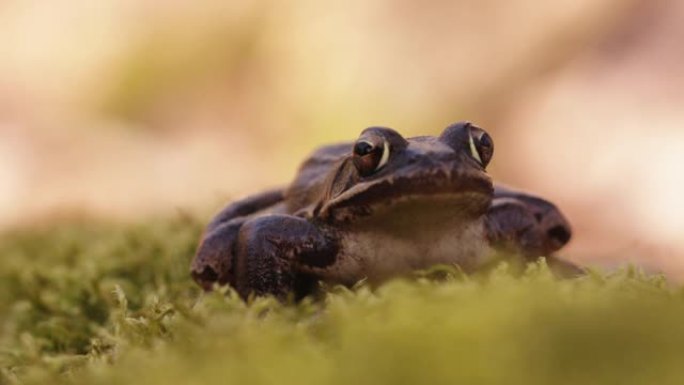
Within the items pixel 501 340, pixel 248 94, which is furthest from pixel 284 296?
pixel 248 94

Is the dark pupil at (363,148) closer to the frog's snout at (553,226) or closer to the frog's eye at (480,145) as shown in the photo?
the frog's eye at (480,145)

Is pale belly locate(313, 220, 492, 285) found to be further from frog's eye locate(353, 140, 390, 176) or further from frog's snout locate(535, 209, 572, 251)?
frog's snout locate(535, 209, 572, 251)

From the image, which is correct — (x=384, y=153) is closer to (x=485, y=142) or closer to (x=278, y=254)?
(x=485, y=142)

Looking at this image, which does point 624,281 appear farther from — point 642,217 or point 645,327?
point 642,217

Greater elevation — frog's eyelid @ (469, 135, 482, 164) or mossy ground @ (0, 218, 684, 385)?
frog's eyelid @ (469, 135, 482, 164)

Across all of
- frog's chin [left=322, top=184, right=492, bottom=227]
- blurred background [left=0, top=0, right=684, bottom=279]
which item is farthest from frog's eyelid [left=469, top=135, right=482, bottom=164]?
blurred background [left=0, top=0, right=684, bottom=279]

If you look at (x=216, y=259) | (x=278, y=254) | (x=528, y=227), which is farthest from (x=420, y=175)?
(x=216, y=259)

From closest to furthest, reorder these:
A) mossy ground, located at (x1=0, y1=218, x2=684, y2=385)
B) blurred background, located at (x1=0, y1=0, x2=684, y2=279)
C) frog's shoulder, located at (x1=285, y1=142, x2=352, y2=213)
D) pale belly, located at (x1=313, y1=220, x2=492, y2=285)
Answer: mossy ground, located at (x1=0, y1=218, x2=684, y2=385)
pale belly, located at (x1=313, y1=220, x2=492, y2=285)
frog's shoulder, located at (x1=285, y1=142, x2=352, y2=213)
blurred background, located at (x1=0, y1=0, x2=684, y2=279)
